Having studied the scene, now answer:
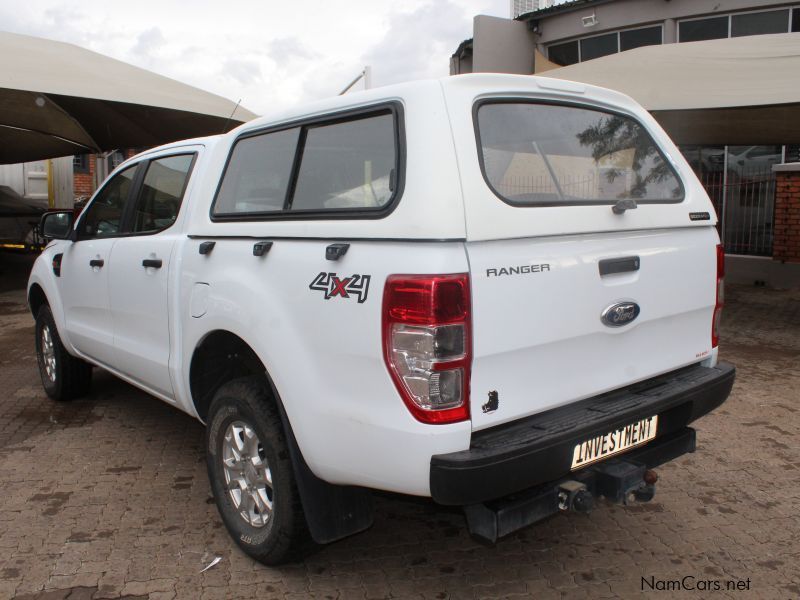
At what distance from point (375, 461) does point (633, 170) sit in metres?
1.76

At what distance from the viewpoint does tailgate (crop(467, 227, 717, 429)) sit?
7.60 feet

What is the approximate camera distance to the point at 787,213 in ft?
36.3

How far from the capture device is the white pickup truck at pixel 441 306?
2264 millimetres

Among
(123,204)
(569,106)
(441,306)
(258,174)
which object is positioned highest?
(569,106)

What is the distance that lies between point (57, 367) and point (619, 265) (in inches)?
169

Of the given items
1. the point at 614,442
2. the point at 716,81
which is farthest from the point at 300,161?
the point at 716,81

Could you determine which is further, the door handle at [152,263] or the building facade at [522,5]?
the building facade at [522,5]

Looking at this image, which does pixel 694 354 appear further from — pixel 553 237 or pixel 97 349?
pixel 97 349

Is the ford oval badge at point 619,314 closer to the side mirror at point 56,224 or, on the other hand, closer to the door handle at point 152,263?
the door handle at point 152,263

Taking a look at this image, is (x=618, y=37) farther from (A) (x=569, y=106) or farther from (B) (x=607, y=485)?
(B) (x=607, y=485)

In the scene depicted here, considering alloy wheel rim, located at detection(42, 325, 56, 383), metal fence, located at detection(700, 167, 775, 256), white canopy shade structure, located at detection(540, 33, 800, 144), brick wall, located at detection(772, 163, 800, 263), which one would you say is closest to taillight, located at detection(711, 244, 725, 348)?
alloy wheel rim, located at detection(42, 325, 56, 383)

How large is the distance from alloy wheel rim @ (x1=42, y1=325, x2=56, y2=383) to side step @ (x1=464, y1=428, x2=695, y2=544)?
159 inches

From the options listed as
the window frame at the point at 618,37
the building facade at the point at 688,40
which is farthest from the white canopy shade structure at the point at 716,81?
the window frame at the point at 618,37

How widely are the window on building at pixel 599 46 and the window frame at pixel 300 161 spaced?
49.3 ft
